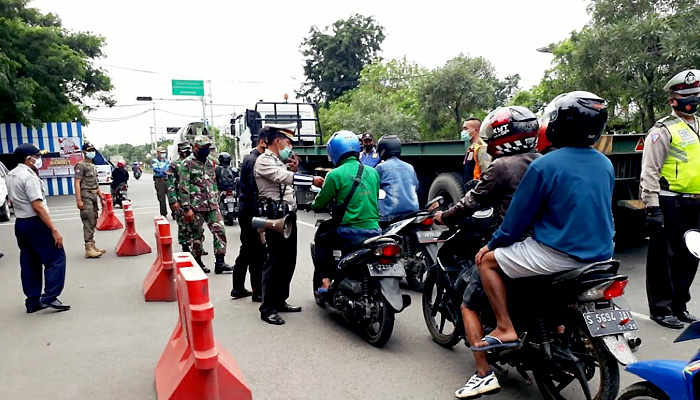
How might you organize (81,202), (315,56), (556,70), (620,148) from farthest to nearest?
(315,56), (556,70), (81,202), (620,148)

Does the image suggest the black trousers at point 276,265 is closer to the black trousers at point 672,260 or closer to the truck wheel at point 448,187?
the black trousers at point 672,260

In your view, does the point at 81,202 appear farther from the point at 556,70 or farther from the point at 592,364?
the point at 556,70

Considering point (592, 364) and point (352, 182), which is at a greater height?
point (352, 182)

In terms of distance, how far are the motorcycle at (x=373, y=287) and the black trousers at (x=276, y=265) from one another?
582 millimetres

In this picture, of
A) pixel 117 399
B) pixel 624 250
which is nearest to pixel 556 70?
pixel 624 250

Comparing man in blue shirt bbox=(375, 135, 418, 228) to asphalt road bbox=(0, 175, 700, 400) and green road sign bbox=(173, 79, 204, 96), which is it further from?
green road sign bbox=(173, 79, 204, 96)

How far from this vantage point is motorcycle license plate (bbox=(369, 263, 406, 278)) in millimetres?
4250

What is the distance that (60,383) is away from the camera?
12.7 ft

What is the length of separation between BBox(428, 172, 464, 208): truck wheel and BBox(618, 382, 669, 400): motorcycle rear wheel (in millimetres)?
5776

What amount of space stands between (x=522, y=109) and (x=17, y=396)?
392cm

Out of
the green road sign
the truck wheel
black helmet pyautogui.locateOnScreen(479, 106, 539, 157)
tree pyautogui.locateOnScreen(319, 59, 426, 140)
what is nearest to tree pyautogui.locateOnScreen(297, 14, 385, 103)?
tree pyautogui.locateOnScreen(319, 59, 426, 140)

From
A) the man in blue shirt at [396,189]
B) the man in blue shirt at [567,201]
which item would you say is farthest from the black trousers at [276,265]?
the man in blue shirt at [567,201]

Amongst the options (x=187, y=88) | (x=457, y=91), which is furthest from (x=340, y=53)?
(x=457, y=91)

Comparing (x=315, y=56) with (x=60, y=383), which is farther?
(x=315, y=56)
